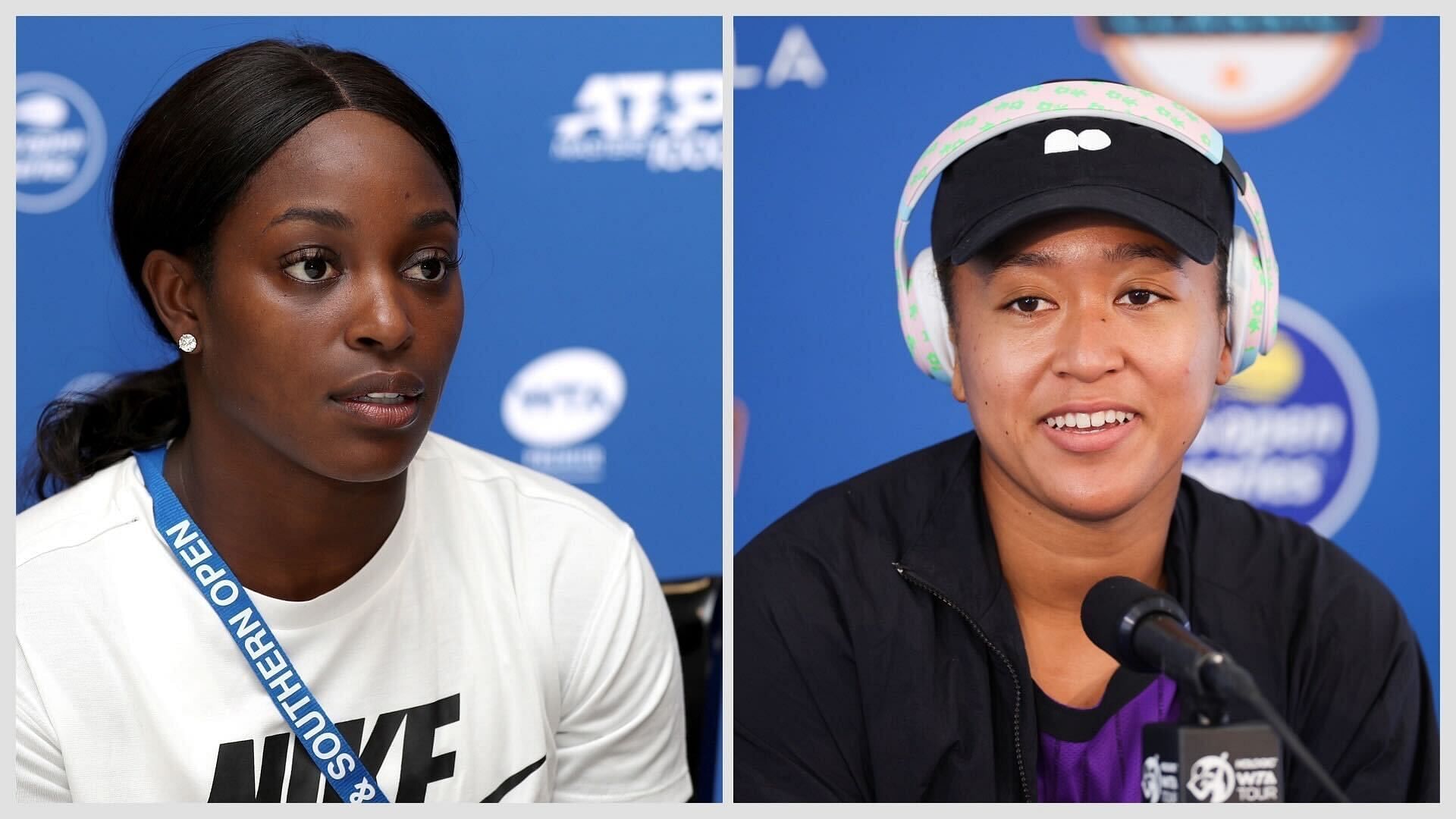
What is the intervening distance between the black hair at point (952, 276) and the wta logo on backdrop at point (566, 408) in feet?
2.04

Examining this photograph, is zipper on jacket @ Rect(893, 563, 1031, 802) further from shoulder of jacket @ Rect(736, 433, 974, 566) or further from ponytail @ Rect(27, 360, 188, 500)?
ponytail @ Rect(27, 360, 188, 500)

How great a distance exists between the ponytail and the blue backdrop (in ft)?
2.55

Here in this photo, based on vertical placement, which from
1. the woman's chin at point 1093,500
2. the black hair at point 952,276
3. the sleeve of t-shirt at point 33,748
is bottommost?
the sleeve of t-shirt at point 33,748

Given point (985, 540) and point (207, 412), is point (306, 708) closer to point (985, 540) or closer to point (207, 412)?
point (207, 412)

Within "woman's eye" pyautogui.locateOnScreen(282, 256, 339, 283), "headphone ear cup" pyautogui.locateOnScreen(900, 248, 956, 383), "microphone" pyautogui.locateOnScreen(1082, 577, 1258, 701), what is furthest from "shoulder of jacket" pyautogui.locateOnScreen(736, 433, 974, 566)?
"woman's eye" pyautogui.locateOnScreen(282, 256, 339, 283)

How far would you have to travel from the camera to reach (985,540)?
1755mm

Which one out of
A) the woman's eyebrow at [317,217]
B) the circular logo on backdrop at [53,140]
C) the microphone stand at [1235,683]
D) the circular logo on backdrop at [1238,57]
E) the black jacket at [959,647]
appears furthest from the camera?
the circular logo on backdrop at [53,140]

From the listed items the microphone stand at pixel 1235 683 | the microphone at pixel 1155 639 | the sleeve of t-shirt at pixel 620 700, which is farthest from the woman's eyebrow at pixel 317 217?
the microphone stand at pixel 1235 683

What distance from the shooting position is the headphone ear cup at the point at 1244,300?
1689 millimetres

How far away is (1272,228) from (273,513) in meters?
1.36

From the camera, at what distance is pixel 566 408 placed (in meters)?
2.16

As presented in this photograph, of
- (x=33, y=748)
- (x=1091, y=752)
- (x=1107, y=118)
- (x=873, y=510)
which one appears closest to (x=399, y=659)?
(x=33, y=748)

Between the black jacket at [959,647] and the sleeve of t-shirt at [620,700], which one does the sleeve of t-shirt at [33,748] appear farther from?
the black jacket at [959,647]

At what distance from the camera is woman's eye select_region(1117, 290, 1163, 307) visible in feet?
5.40
